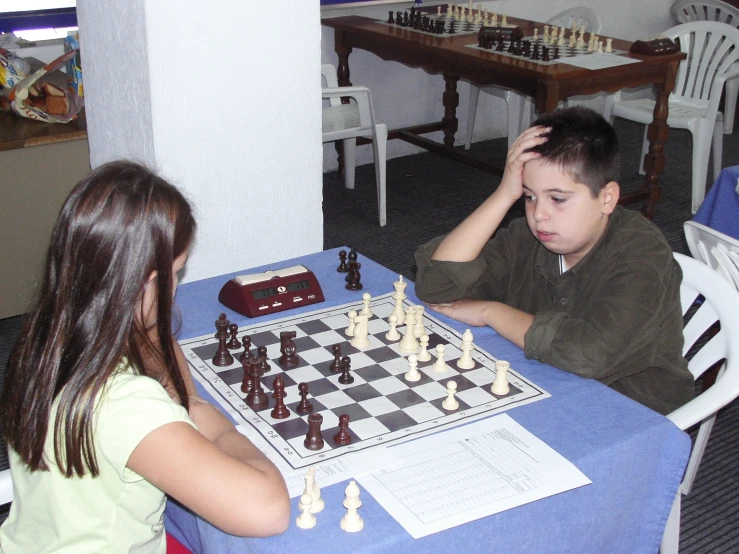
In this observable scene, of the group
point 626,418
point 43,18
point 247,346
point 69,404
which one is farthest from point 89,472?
point 43,18

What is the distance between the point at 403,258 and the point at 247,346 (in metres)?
2.46

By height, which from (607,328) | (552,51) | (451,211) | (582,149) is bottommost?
(451,211)

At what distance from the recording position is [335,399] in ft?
4.72

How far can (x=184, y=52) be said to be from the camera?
6.56 feet

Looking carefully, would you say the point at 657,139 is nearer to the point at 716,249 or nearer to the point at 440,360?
the point at 716,249

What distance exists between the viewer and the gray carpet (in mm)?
2535

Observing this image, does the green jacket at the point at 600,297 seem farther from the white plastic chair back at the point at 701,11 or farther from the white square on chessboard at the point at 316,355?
the white plastic chair back at the point at 701,11

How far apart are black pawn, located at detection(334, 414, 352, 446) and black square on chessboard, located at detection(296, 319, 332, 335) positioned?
41 cm

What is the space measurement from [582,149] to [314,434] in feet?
2.66

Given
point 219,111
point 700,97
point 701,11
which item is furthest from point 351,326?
point 701,11

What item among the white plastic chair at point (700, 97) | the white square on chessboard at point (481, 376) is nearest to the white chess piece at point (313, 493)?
the white square on chessboard at point (481, 376)

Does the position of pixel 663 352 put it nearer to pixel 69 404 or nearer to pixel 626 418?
pixel 626 418

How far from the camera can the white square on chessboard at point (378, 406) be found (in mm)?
1400

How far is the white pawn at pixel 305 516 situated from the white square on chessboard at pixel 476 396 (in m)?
0.39
